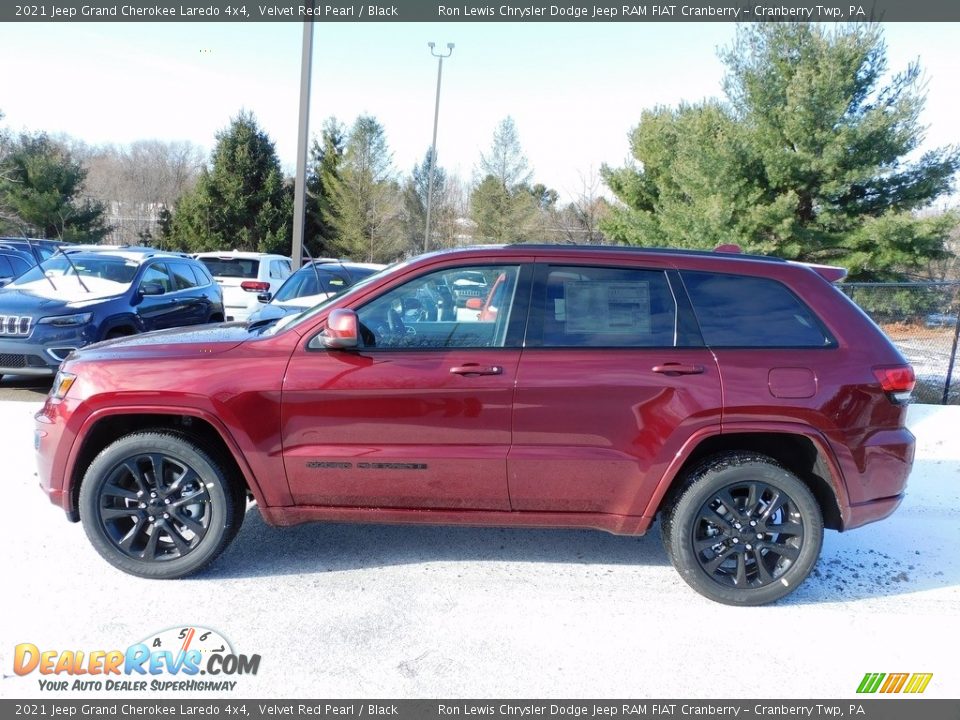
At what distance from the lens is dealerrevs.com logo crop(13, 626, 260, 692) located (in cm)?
301

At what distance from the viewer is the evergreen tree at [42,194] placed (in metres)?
34.2

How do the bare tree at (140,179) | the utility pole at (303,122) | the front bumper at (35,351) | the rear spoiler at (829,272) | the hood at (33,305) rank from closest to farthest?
the rear spoiler at (829,272) → the front bumper at (35,351) → the hood at (33,305) → the utility pole at (303,122) → the bare tree at (140,179)

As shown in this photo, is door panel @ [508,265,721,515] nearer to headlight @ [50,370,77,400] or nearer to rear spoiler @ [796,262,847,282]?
rear spoiler @ [796,262,847,282]

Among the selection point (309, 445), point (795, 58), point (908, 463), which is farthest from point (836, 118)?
point (309, 445)

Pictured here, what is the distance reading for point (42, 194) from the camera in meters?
34.8

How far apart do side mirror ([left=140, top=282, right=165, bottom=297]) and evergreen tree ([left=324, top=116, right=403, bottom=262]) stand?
2974 cm

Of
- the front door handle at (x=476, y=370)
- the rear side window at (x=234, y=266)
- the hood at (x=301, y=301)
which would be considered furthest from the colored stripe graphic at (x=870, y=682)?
the rear side window at (x=234, y=266)

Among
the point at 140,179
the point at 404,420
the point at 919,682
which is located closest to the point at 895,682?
the point at 919,682

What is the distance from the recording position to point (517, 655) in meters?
3.26

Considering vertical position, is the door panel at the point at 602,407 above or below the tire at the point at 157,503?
above

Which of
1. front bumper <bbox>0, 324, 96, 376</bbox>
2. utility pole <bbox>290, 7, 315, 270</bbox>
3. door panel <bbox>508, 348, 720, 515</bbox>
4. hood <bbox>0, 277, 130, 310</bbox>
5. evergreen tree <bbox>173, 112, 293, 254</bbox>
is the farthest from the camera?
evergreen tree <bbox>173, 112, 293, 254</bbox>

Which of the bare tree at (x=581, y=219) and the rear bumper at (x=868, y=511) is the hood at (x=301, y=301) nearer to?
the rear bumper at (x=868, y=511)

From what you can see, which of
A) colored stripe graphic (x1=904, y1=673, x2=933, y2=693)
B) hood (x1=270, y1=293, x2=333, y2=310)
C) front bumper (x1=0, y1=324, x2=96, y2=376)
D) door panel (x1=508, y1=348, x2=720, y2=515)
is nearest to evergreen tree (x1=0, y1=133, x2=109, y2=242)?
hood (x1=270, y1=293, x2=333, y2=310)

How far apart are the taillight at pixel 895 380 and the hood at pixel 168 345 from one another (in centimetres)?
339
